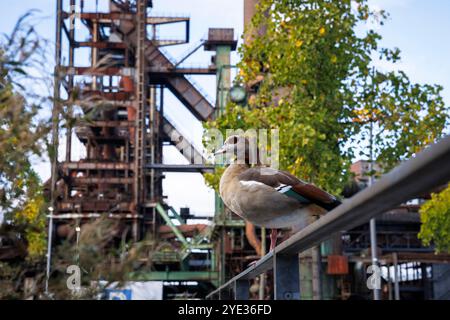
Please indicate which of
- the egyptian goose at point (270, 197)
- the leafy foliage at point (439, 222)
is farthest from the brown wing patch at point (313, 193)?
the leafy foliage at point (439, 222)

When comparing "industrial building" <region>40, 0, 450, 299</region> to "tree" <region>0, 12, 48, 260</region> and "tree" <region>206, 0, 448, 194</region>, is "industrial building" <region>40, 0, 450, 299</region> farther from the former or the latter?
"tree" <region>0, 12, 48, 260</region>

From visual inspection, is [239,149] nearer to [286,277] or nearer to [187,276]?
[286,277]

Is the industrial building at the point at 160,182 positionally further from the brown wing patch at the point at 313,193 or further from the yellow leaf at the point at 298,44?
the brown wing patch at the point at 313,193

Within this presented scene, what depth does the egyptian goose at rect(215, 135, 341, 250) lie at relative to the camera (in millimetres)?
4238

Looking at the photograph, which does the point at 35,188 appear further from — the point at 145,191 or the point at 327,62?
the point at 145,191

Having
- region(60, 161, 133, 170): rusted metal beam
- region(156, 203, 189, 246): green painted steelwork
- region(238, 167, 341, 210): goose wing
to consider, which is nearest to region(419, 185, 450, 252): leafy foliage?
region(238, 167, 341, 210): goose wing

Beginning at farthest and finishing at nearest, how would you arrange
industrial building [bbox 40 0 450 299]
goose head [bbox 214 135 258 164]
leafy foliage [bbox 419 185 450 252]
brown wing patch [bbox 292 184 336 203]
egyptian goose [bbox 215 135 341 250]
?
industrial building [bbox 40 0 450 299] → leafy foliage [bbox 419 185 450 252] → goose head [bbox 214 135 258 164] → egyptian goose [bbox 215 135 341 250] → brown wing patch [bbox 292 184 336 203]

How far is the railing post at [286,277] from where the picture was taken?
9.57 feet

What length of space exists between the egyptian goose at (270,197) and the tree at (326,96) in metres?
9.96

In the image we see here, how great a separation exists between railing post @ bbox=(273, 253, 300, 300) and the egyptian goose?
2.88 feet

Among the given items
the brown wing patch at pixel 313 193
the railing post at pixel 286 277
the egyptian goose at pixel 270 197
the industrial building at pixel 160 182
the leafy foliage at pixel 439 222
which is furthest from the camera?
the industrial building at pixel 160 182

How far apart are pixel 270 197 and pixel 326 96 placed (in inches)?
451
